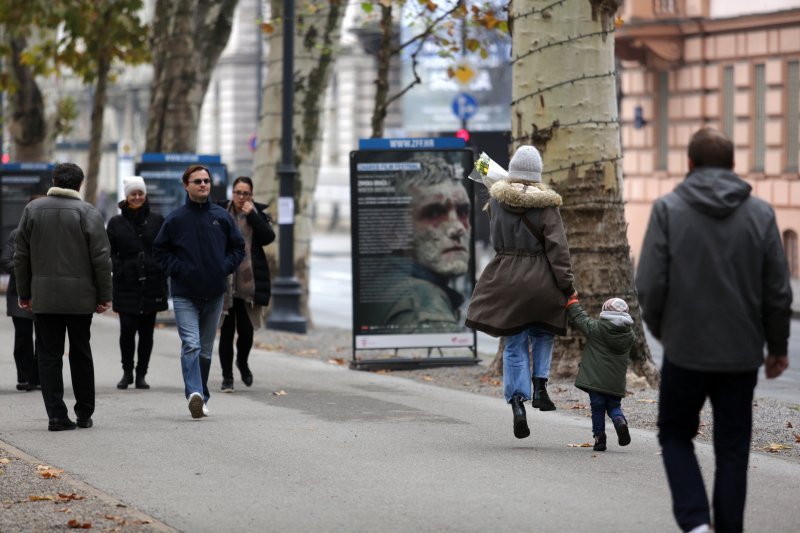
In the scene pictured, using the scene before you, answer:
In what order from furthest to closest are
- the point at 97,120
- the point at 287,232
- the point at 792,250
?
the point at 792,250 → the point at 97,120 → the point at 287,232

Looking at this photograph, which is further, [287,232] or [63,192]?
[287,232]

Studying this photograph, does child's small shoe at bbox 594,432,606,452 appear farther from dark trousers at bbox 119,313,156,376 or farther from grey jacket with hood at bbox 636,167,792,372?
dark trousers at bbox 119,313,156,376

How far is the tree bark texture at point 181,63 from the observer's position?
2314 centimetres

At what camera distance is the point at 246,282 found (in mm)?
12602

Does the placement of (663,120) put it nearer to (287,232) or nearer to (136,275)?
(287,232)

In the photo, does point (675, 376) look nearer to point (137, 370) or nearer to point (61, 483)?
point (61, 483)

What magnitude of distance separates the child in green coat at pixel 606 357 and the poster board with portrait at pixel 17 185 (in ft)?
57.9

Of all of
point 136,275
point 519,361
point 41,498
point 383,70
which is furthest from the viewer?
point 383,70

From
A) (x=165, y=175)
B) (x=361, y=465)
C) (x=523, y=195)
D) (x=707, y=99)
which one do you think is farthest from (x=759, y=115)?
(x=361, y=465)

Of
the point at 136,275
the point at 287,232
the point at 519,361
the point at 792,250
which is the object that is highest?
the point at 287,232

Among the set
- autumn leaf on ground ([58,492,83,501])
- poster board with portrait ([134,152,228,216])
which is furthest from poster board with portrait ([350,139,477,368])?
autumn leaf on ground ([58,492,83,501])

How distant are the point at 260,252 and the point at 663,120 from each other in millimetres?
22156

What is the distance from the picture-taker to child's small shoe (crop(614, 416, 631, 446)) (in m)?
9.09

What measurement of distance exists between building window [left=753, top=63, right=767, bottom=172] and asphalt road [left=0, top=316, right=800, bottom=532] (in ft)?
64.0
